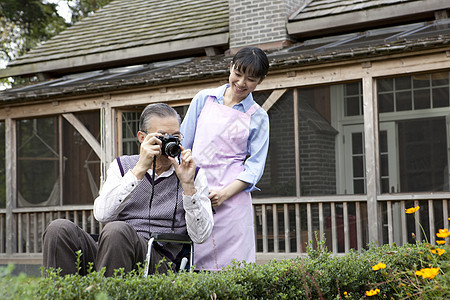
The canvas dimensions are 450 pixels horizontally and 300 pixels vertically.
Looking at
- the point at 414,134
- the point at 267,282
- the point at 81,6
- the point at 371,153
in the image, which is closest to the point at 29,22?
the point at 81,6

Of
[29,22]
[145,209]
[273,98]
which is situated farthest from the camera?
[29,22]

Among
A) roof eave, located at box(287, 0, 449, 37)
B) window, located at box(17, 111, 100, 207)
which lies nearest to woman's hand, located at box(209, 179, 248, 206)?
roof eave, located at box(287, 0, 449, 37)

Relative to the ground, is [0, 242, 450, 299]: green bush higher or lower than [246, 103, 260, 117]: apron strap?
lower

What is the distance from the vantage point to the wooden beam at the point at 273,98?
345 inches

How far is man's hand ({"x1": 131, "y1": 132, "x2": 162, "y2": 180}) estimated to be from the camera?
10.4 feet

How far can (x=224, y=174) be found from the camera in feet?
11.9

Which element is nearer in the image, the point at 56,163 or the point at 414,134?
the point at 414,134

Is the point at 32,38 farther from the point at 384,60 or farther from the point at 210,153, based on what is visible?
the point at 210,153

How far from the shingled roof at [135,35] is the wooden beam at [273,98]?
101 inches

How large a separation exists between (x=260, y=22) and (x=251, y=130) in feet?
24.2

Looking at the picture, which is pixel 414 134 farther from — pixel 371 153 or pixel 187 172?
pixel 187 172

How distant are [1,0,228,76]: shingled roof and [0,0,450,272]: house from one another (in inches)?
1.6

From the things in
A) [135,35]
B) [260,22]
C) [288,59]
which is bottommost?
[288,59]

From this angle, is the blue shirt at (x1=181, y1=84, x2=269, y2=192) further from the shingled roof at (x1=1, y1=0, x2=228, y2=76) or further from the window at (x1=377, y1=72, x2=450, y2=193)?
the shingled roof at (x1=1, y1=0, x2=228, y2=76)
